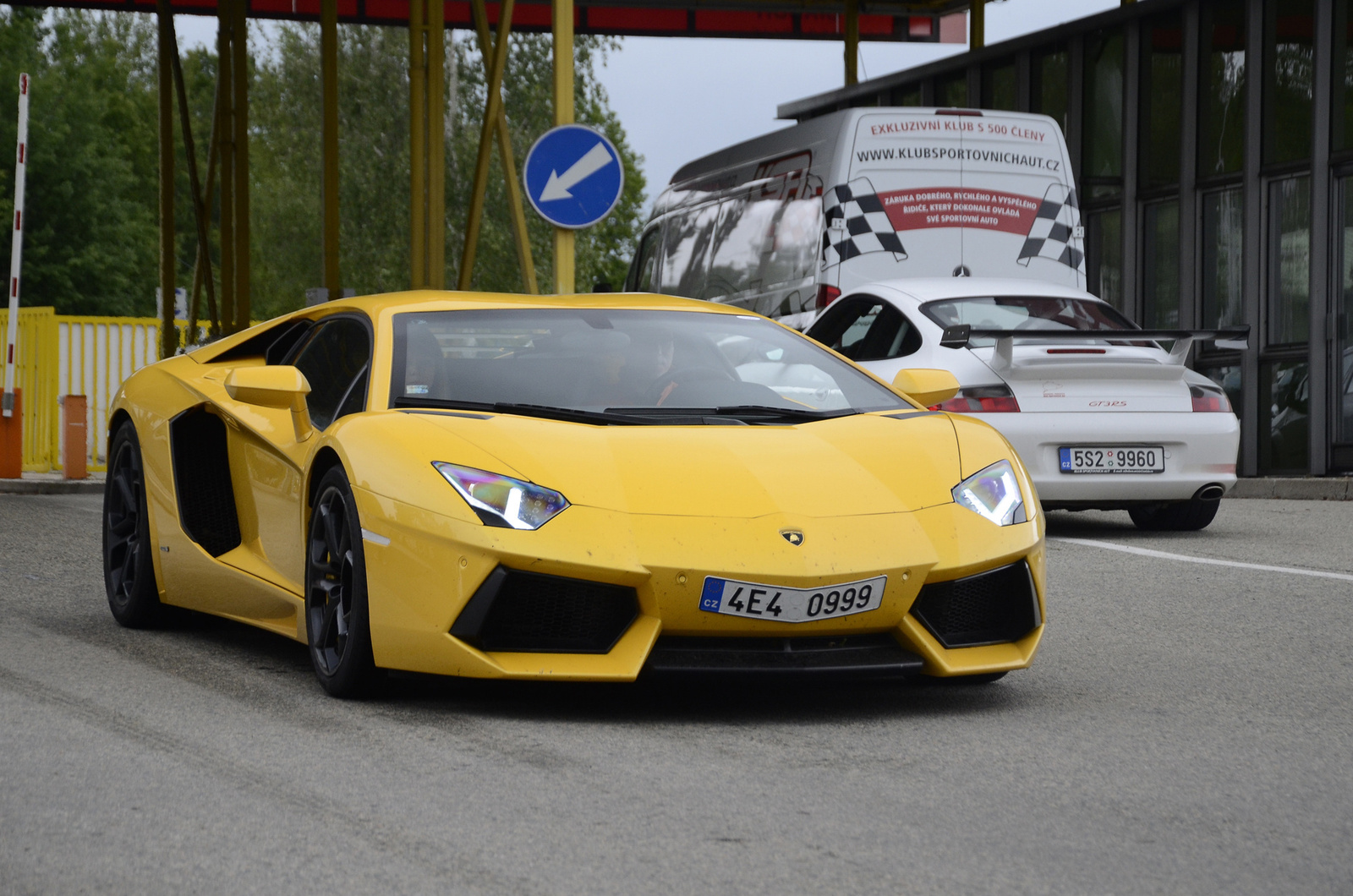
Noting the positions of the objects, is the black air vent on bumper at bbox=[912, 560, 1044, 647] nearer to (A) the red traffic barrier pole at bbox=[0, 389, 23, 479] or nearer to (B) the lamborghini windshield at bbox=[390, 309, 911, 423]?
(B) the lamborghini windshield at bbox=[390, 309, 911, 423]

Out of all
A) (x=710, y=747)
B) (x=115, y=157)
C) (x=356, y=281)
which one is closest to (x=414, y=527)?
(x=710, y=747)

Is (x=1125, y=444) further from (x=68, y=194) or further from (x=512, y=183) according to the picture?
(x=68, y=194)

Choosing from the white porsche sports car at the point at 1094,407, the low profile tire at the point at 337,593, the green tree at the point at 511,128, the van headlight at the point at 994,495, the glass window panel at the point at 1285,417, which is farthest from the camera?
the green tree at the point at 511,128

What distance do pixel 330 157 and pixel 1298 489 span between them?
33.6 feet

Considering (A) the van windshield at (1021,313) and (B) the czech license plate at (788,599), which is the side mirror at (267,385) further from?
(A) the van windshield at (1021,313)

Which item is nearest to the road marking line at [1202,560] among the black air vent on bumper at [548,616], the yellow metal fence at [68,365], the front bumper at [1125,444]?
the front bumper at [1125,444]

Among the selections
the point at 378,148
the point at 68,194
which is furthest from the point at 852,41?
the point at 68,194

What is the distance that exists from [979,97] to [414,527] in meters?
18.9

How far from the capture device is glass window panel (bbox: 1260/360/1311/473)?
17.0 m

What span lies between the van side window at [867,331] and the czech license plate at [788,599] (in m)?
5.52

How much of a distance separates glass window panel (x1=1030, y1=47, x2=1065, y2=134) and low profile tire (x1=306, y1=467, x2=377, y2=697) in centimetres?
1697

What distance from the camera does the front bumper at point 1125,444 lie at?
940 centimetres

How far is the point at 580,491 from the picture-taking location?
14.8ft

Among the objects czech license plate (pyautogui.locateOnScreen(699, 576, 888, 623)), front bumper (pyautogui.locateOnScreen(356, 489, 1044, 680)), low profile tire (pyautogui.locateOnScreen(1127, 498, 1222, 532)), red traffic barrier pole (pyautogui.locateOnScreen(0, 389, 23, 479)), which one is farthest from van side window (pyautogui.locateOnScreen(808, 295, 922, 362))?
red traffic barrier pole (pyautogui.locateOnScreen(0, 389, 23, 479))
